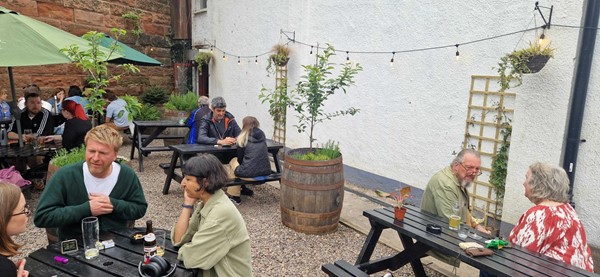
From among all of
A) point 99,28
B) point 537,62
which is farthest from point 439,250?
point 99,28

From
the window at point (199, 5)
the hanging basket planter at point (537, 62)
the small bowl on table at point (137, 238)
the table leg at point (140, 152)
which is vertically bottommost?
the table leg at point (140, 152)

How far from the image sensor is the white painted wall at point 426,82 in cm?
384

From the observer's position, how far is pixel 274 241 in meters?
4.21

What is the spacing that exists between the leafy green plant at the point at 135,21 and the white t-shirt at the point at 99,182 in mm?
8737

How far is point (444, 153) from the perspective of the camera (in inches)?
202

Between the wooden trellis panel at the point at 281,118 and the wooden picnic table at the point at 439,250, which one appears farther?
the wooden trellis panel at the point at 281,118

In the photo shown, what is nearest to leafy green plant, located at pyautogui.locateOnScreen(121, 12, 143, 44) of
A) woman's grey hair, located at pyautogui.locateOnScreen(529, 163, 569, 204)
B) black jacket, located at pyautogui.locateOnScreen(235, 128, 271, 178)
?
black jacket, located at pyautogui.locateOnScreen(235, 128, 271, 178)

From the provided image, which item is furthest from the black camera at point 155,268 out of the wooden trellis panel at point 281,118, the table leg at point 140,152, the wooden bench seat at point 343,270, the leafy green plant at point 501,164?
the wooden trellis panel at point 281,118

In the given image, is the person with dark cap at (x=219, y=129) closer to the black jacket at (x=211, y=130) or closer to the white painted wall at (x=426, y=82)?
the black jacket at (x=211, y=130)

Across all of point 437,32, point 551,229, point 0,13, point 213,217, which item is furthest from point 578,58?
point 0,13

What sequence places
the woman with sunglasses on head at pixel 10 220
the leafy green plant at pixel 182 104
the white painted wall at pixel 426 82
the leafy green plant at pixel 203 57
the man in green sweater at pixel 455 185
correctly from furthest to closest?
1. the leafy green plant at pixel 203 57
2. the leafy green plant at pixel 182 104
3. the white painted wall at pixel 426 82
4. the man in green sweater at pixel 455 185
5. the woman with sunglasses on head at pixel 10 220

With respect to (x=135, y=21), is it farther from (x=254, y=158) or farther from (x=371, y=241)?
(x=371, y=241)

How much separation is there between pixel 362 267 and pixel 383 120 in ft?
10.5

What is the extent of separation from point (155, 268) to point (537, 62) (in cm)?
381
